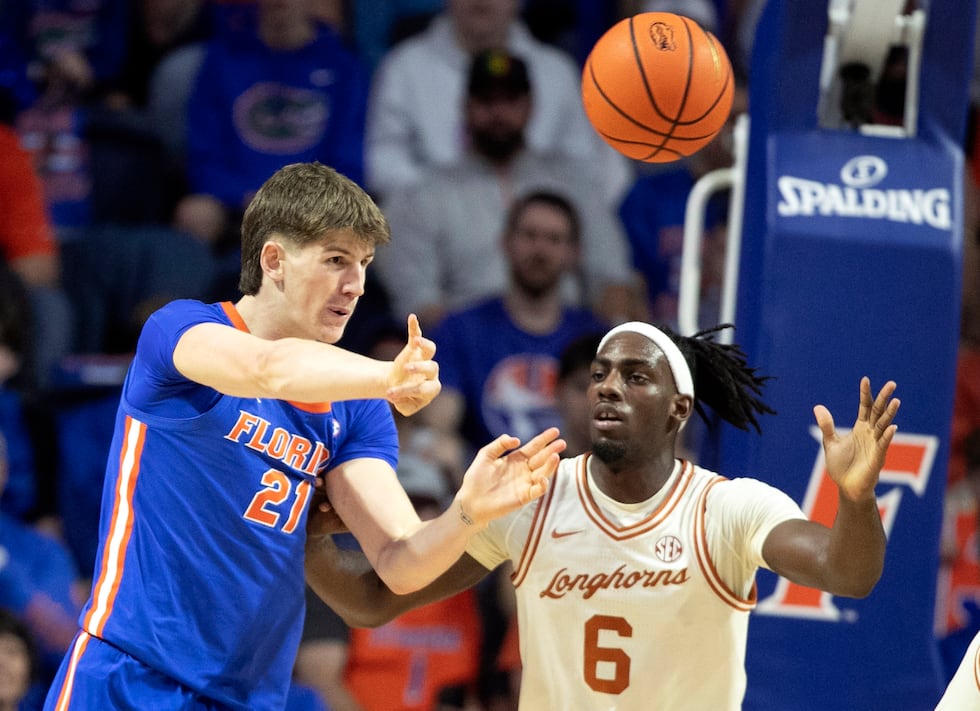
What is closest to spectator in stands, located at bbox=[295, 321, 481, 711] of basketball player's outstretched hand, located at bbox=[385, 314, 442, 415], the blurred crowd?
the blurred crowd

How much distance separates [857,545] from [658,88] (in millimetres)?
1887

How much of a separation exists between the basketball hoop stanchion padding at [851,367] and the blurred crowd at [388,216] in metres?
1.87

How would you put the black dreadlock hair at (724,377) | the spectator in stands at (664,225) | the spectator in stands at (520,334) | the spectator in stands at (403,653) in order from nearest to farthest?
the black dreadlock hair at (724,377)
the spectator in stands at (403,653)
the spectator in stands at (520,334)
the spectator in stands at (664,225)

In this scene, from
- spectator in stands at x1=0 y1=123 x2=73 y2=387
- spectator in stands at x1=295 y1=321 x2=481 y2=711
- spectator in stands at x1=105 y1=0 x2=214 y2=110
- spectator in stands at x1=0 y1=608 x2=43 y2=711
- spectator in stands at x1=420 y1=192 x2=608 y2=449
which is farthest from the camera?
spectator in stands at x1=105 y1=0 x2=214 y2=110

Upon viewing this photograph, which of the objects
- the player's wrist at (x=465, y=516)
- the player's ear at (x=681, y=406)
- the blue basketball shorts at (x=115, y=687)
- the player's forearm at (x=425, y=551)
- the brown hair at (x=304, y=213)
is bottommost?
the blue basketball shorts at (x=115, y=687)

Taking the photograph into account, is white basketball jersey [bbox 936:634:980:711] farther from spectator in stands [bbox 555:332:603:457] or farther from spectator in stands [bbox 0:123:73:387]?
spectator in stands [bbox 0:123:73:387]

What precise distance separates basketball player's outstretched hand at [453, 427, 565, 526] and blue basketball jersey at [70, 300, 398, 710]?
1.62 ft

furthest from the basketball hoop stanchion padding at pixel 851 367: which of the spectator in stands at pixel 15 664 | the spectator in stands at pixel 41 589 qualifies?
the spectator in stands at pixel 41 589

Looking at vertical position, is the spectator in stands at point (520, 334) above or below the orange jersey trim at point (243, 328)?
above

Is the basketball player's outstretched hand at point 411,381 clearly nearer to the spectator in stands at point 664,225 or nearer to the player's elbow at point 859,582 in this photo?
the player's elbow at point 859,582

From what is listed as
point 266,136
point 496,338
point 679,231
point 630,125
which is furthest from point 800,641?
point 266,136

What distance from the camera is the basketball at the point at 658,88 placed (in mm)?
5027

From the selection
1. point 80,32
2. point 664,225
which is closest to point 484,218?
point 664,225

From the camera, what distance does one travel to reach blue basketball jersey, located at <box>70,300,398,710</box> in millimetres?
3742
